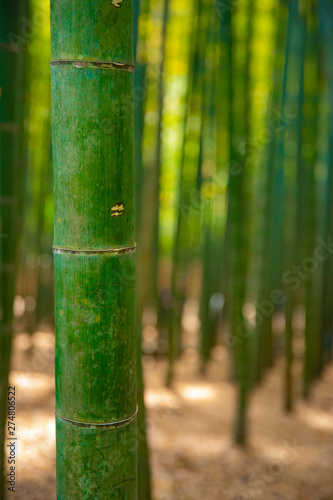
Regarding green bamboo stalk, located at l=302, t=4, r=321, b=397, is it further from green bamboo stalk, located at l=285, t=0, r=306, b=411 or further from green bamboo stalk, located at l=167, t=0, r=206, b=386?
green bamboo stalk, located at l=167, t=0, r=206, b=386

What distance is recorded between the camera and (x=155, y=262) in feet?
15.4

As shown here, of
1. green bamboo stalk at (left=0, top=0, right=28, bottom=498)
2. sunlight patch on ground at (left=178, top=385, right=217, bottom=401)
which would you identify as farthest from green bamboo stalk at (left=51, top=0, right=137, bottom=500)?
sunlight patch on ground at (left=178, top=385, right=217, bottom=401)

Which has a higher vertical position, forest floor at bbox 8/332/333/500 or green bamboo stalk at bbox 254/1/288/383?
green bamboo stalk at bbox 254/1/288/383

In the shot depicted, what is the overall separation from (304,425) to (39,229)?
3092mm

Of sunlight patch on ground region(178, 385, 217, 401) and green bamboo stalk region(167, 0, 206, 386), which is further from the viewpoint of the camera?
sunlight patch on ground region(178, 385, 217, 401)

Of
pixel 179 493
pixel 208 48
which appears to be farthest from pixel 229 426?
pixel 208 48

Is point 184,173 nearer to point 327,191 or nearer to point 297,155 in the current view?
point 297,155

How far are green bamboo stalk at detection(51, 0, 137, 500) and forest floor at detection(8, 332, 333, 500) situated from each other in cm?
200

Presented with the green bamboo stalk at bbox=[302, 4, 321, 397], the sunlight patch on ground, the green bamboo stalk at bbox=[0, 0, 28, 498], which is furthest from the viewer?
the sunlight patch on ground

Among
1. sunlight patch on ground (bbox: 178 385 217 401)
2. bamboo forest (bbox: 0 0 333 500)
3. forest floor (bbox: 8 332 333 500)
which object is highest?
bamboo forest (bbox: 0 0 333 500)

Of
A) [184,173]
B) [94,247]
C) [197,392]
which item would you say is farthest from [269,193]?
[94,247]

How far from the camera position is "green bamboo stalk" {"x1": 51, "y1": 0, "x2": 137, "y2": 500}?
0.87 m

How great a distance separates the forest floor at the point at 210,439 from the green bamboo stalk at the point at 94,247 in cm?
200

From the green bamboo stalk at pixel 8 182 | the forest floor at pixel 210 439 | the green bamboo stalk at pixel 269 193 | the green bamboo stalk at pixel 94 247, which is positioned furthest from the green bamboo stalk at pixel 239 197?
the green bamboo stalk at pixel 94 247
